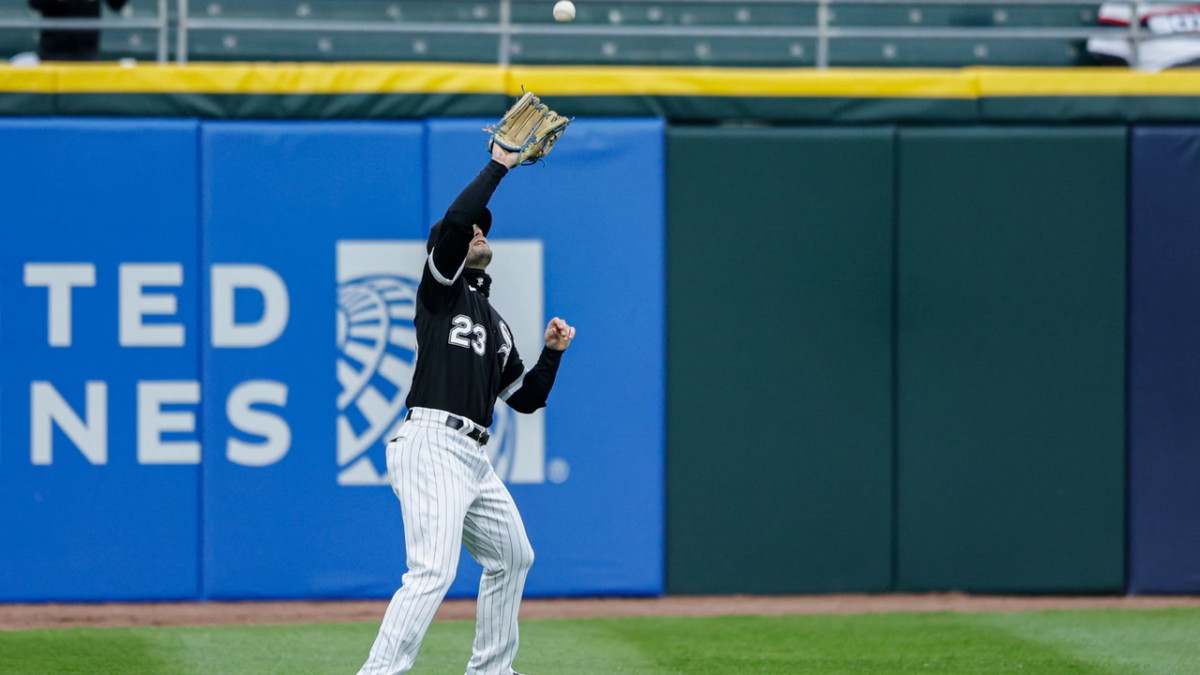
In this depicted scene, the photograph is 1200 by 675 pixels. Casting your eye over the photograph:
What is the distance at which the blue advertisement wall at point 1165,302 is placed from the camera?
298 inches

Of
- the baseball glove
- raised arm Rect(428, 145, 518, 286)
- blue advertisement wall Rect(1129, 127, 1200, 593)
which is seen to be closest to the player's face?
raised arm Rect(428, 145, 518, 286)

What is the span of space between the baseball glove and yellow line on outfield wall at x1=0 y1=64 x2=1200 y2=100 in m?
2.61

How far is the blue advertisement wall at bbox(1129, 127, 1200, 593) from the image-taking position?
24.8ft

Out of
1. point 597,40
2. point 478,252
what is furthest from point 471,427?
point 597,40

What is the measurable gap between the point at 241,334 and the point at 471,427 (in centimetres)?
287

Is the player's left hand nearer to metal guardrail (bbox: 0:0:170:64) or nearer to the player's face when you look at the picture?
the player's face

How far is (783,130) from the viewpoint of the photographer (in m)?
7.51

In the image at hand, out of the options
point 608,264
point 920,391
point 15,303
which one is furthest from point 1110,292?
point 15,303

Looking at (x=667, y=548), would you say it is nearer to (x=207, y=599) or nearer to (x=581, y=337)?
(x=581, y=337)

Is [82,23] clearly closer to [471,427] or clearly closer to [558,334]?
[558,334]

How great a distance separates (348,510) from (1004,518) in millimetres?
3412

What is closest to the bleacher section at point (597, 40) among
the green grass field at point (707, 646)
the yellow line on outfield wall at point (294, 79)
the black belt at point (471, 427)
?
the yellow line on outfield wall at point (294, 79)

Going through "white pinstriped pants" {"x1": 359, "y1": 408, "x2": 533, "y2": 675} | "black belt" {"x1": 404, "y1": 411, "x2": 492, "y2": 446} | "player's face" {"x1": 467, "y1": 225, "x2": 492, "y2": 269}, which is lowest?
"white pinstriped pants" {"x1": 359, "y1": 408, "x2": 533, "y2": 675}

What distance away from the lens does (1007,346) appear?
7.54 m
